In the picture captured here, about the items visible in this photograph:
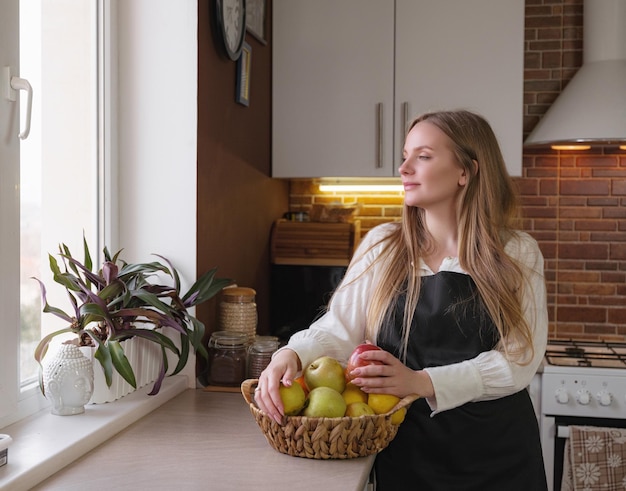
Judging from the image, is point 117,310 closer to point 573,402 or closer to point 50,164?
point 50,164

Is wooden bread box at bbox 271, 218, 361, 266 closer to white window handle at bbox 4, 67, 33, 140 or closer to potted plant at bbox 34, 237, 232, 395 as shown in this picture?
potted plant at bbox 34, 237, 232, 395

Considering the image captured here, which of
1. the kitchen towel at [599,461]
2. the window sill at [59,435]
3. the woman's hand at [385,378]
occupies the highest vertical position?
the woman's hand at [385,378]

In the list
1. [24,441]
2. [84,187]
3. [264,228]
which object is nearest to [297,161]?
[264,228]

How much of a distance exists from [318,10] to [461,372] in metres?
1.75

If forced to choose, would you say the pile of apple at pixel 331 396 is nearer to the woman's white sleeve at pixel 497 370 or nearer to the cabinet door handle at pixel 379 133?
the woman's white sleeve at pixel 497 370

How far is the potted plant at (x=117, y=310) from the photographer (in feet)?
5.67

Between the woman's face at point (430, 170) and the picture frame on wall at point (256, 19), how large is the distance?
1057mm

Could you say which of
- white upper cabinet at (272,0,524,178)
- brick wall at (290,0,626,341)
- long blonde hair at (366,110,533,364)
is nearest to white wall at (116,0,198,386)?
long blonde hair at (366,110,533,364)

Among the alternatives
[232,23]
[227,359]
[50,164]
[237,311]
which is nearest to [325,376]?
[227,359]

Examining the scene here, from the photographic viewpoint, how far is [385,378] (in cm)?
154

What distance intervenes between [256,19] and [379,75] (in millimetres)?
508

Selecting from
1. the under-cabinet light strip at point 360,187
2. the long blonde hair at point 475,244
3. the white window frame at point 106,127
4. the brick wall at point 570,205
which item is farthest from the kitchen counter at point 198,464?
the brick wall at point 570,205

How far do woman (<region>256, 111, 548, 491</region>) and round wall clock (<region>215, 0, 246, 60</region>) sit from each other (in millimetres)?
727

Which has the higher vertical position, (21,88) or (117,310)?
(21,88)
